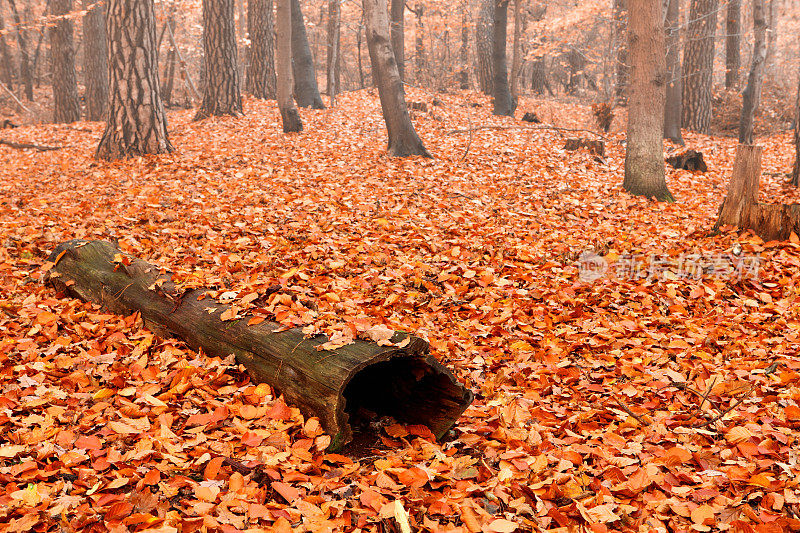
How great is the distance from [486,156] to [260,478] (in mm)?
8747

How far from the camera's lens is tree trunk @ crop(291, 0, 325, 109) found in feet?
48.8

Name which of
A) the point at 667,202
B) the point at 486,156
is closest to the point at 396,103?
the point at 486,156

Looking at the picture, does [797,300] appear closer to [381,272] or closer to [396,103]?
[381,272]

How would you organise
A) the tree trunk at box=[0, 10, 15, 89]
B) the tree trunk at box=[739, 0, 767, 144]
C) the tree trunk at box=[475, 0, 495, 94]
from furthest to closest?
the tree trunk at box=[0, 10, 15, 89] < the tree trunk at box=[475, 0, 495, 94] < the tree trunk at box=[739, 0, 767, 144]

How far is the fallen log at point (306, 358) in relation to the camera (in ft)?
9.48

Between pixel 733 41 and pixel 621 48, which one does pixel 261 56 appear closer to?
pixel 621 48

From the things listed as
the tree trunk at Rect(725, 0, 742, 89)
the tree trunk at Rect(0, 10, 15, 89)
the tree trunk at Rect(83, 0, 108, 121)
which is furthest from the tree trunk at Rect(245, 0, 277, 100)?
the tree trunk at Rect(0, 10, 15, 89)

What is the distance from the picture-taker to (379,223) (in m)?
6.55

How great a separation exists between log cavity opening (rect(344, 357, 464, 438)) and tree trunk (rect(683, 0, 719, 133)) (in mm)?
12437

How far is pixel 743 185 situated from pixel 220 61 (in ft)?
36.4

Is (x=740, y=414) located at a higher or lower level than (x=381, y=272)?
lower

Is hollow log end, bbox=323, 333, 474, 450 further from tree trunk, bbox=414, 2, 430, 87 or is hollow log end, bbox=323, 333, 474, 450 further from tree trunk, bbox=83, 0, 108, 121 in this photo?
tree trunk, bbox=414, 2, 430, 87

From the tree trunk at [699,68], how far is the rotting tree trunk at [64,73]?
586 inches

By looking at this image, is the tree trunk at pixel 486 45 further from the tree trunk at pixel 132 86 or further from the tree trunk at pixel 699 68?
the tree trunk at pixel 132 86
